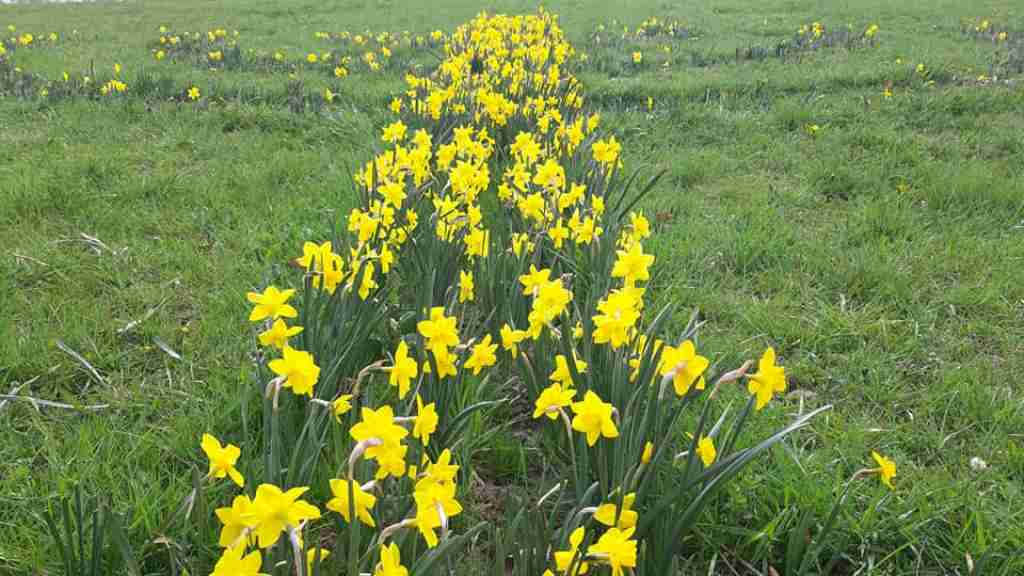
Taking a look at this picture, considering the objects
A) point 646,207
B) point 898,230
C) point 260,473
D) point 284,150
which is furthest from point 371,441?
point 284,150

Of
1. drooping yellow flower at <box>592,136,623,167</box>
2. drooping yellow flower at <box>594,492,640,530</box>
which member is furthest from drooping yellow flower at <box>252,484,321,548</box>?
drooping yellow flower at <box>592,136,623,167</box>

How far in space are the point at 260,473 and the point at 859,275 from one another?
274 centimetres

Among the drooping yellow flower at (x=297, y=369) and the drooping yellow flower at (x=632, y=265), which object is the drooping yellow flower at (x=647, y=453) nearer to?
the drooping yellow flower at (x=632, y=265)

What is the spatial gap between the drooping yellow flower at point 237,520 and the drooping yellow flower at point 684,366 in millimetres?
739

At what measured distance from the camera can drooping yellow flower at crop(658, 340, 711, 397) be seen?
1.30m

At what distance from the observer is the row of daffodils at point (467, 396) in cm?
114

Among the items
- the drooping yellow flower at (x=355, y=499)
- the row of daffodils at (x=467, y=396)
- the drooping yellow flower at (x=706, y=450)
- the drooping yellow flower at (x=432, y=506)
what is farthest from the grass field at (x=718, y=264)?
the drooping yellow flower at (x=432, y=506)

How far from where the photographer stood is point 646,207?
4055 mm

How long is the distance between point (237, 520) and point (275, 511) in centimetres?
6

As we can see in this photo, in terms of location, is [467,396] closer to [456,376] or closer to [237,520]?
[456,376]

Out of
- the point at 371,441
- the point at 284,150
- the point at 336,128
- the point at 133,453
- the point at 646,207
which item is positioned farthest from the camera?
the point at 336,128

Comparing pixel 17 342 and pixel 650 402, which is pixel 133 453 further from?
pixel 650 402

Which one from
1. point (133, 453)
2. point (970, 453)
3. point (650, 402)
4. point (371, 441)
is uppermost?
point (371, 441)

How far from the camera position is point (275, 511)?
97 centimetres
